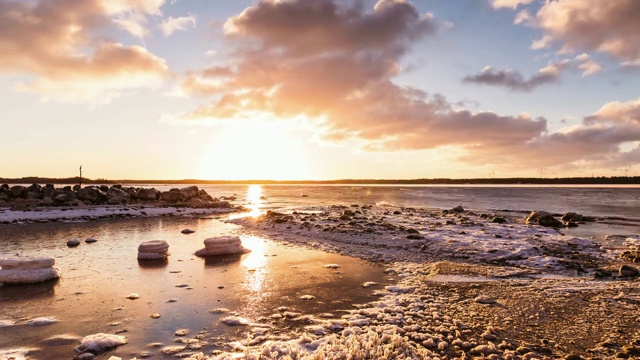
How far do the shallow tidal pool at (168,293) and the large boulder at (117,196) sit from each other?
81.6ft

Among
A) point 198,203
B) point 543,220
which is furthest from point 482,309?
point 198,203

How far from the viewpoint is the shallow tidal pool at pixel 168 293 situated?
7.29 metres

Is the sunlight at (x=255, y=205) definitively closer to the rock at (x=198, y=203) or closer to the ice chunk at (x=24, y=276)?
the rock at (x=198, y=203)

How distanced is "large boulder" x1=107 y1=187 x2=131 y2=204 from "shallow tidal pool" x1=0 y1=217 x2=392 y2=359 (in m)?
24.9

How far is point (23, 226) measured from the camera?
2505 centimetres

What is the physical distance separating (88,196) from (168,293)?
3718 centimetres

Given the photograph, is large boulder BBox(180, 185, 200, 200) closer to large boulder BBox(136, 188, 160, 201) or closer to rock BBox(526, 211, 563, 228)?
large boulder BBox(136, 188, 160, 201)

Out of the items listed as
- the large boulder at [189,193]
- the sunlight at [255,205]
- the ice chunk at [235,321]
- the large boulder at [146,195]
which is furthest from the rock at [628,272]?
the large boulder at [146,195]

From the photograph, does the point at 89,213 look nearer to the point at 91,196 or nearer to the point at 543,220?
the point at 91,196

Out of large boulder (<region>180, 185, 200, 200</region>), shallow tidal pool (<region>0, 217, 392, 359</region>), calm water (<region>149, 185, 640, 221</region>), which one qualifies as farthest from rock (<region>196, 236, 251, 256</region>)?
large boulder (<region>180, 185, 200, 200</region>)

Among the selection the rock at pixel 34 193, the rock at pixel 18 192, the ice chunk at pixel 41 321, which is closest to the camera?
the ice chunk at pixel 41 321

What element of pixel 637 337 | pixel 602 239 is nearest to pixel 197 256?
pixel 637 337

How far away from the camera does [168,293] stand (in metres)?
10.1

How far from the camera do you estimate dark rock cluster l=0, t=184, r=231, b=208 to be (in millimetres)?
37406
